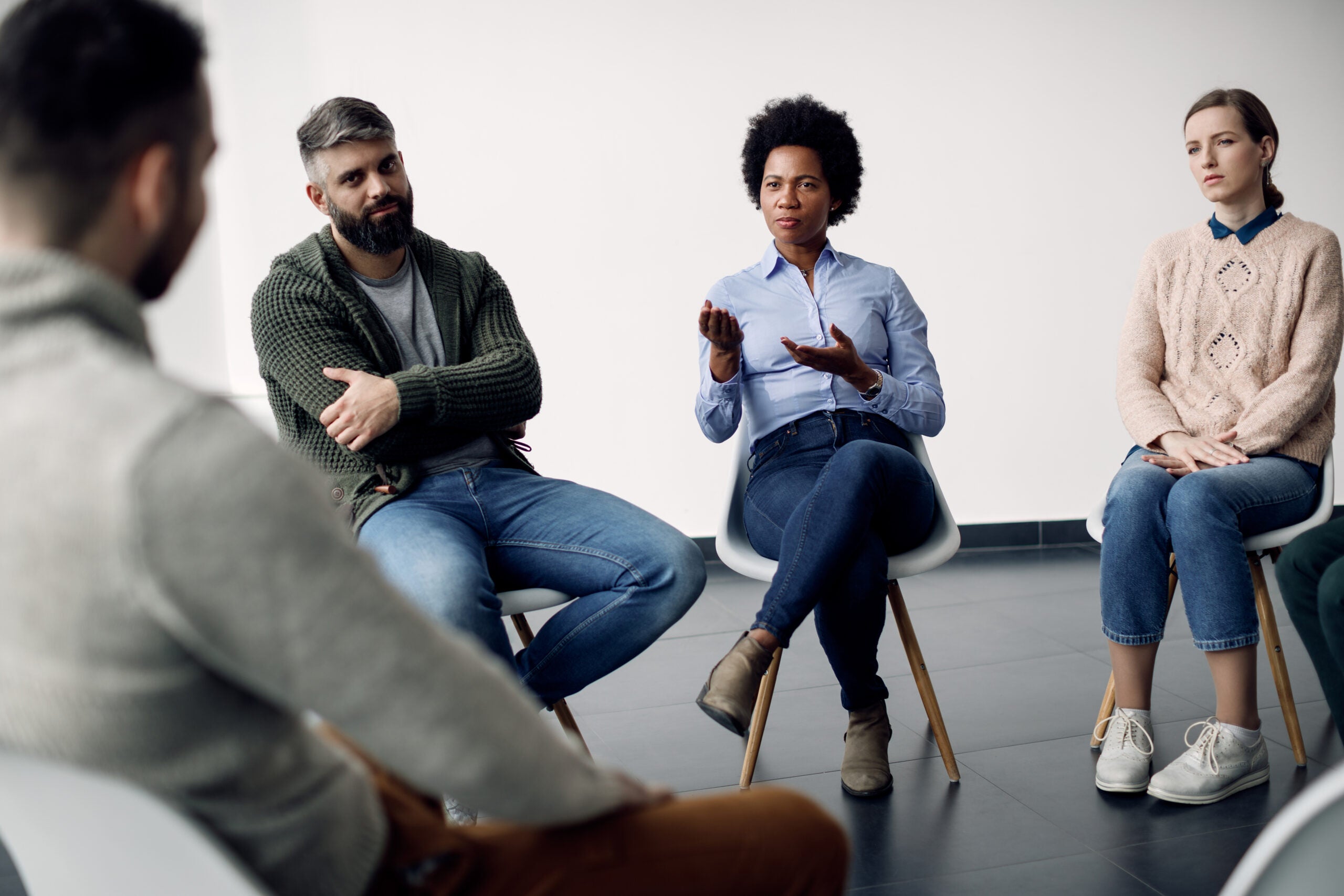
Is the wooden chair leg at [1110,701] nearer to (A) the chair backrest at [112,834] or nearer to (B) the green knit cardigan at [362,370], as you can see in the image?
(B) the green knit cardigan at [362,370]

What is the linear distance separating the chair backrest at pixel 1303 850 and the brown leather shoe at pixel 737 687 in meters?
1.07

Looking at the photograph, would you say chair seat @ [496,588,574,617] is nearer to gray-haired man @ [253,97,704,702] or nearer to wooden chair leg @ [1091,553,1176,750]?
gray-haired man @ [253,97,704,702]

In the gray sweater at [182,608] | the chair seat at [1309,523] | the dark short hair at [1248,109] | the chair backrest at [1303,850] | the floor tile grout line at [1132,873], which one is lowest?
the floor tile grout line at [1132,873]

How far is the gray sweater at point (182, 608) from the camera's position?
632mm

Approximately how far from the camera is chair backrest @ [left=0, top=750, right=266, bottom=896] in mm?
689

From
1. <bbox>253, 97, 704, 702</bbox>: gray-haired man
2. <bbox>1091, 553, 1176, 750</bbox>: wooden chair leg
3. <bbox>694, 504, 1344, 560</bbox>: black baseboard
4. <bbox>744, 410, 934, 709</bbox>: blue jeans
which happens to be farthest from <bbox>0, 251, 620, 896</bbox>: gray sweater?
<bbox>694, 504, 1344, 560</bbox>: black baseboard

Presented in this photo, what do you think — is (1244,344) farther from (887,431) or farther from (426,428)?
(426,428)

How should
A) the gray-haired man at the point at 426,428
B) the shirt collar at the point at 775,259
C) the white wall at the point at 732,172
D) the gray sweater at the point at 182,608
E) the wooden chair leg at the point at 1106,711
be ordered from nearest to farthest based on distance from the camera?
the gray sweater at the point at 182,608 → the gray-haired man at the point at 426,428 → the wooden chair leg at the point at 1106,711 → the shirt collar at the point at 775,259 → the white wall at the point at 732,172

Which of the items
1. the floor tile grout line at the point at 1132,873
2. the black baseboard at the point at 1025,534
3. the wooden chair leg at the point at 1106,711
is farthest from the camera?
the black baseboard at the point at 1025,534

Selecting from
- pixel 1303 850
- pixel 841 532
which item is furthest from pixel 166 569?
pixel 841 532

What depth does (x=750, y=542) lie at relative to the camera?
2.36 m

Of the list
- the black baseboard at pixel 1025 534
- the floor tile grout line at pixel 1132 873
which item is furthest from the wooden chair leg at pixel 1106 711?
the black baseboard at pixel 1025 534

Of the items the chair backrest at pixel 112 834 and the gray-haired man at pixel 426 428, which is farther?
the gray-haired man at pixel 426 428

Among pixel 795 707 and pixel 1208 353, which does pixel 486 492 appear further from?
pixel 1208 353
